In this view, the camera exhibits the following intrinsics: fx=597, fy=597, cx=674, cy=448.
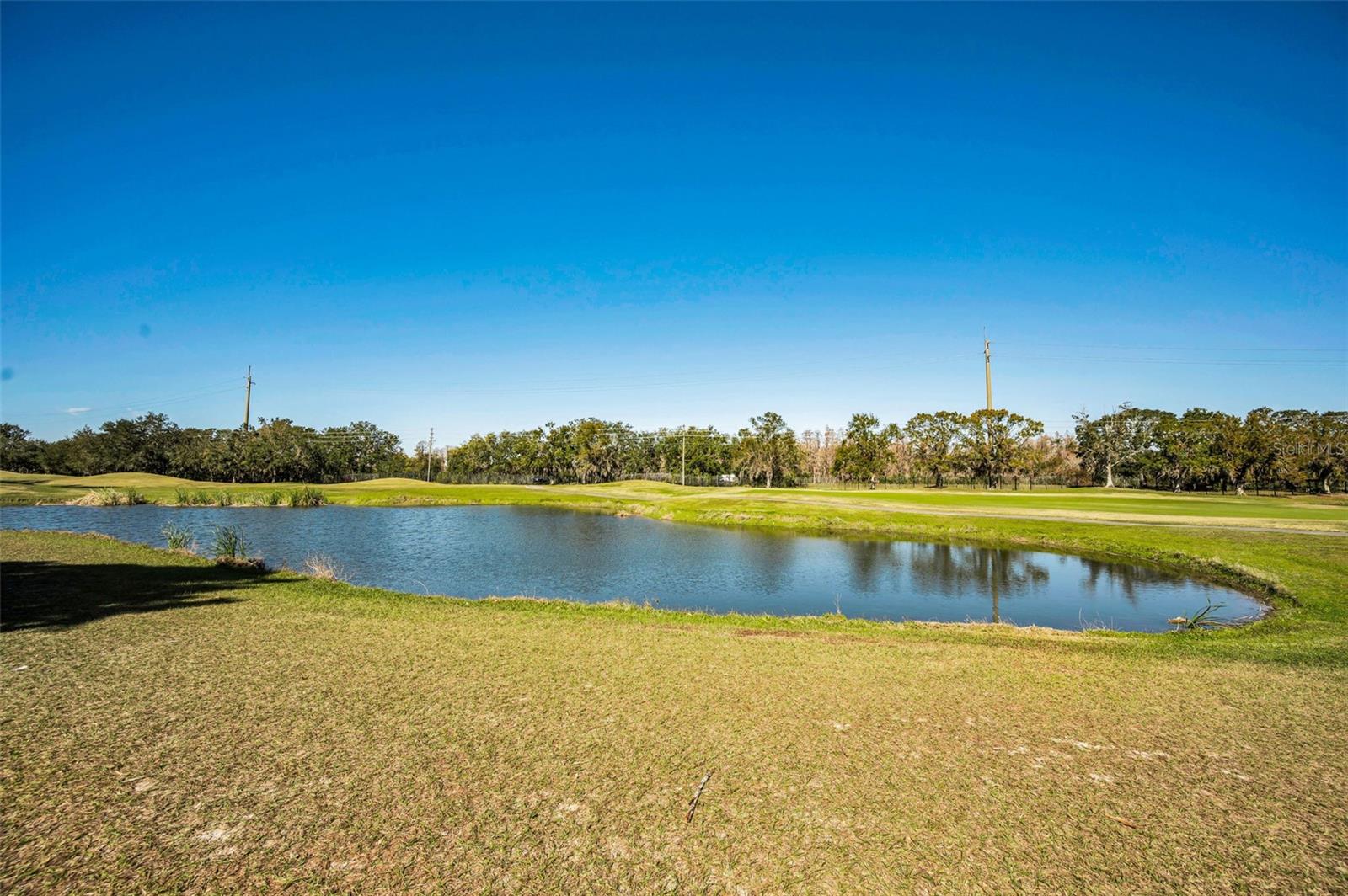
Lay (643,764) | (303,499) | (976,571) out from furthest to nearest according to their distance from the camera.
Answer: (303,499) < (976,571) < (643,764)

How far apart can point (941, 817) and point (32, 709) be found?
29.3 feet

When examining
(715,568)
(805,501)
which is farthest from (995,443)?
Answer: (715,568)

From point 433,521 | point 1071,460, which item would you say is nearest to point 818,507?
point 433,521

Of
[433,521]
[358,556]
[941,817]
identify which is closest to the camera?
[941,817]

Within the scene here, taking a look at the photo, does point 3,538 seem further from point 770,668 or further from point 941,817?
point 941,817

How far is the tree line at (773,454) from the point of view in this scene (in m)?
74.4

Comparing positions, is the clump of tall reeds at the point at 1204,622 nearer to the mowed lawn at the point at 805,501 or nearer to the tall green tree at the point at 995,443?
the mowed lawn at the point at 805,501

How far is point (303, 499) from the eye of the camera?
2046 inches

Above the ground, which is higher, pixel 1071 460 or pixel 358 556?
pixel 1071 460

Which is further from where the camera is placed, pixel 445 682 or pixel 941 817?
pixel 445 682

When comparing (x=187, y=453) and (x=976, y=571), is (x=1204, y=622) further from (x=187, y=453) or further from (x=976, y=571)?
(x=187, y=453)

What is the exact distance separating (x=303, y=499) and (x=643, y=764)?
185 feet

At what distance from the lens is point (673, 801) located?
16.2 ft

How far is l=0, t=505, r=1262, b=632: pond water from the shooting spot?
18641mm
